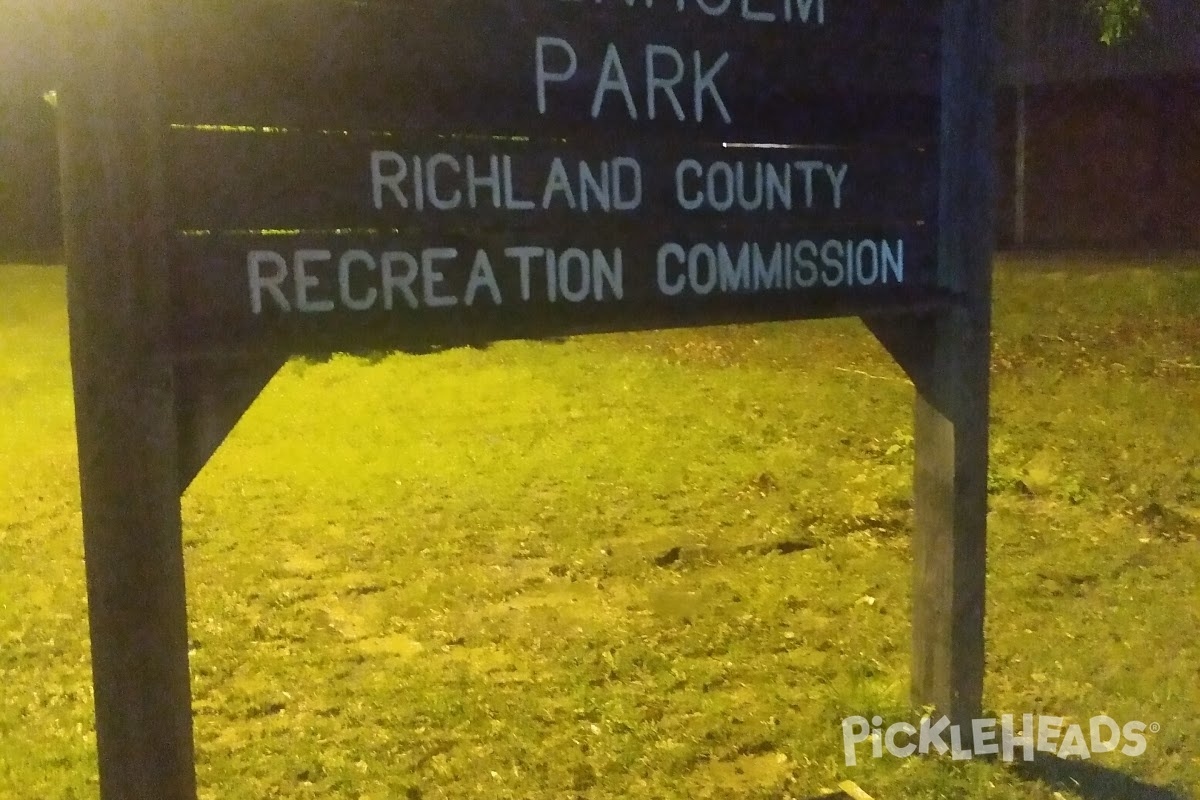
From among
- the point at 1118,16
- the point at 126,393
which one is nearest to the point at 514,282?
the point at 126,393

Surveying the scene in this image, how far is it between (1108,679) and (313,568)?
3407 millimetres

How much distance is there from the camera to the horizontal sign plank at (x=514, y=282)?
8.18 feet

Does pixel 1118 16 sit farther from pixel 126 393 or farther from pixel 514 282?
pixel 126 393

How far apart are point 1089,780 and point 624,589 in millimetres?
2117

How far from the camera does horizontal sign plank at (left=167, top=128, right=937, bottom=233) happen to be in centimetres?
249

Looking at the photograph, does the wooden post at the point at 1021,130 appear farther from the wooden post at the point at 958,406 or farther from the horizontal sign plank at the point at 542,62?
the horizontal sign plank at the point at 542,62

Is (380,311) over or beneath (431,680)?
over

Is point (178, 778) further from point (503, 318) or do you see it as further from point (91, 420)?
point (503, 318)

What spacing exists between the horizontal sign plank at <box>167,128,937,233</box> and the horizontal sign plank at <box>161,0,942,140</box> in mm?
56

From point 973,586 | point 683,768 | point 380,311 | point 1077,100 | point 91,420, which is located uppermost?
point 1077,100

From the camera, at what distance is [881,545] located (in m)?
5.55

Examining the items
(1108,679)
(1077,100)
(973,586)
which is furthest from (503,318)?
(1077,100)

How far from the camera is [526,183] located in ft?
9.37

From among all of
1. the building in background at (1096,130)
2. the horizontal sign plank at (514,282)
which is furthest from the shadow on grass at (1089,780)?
the building in background at (1096,130)
